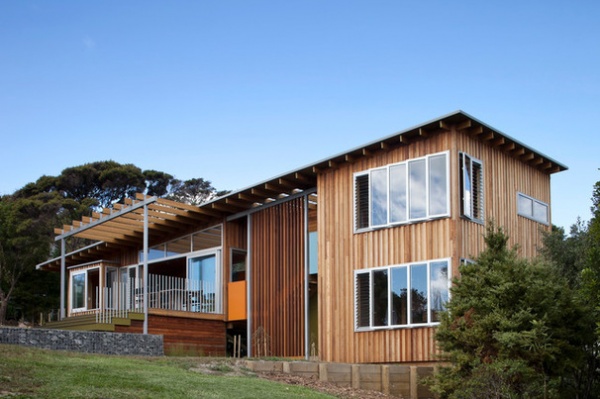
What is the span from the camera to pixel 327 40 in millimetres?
23250

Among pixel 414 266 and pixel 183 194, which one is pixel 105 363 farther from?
pixel 183 194

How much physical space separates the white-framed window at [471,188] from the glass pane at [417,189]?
82 centimetres

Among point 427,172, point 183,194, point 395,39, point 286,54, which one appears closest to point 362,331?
point 427,172

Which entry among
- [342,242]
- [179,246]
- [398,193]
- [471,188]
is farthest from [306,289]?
[179,246]

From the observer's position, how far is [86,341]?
17.1 m

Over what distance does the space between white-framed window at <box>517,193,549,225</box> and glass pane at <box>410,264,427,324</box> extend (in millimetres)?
3763

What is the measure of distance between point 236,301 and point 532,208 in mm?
8539

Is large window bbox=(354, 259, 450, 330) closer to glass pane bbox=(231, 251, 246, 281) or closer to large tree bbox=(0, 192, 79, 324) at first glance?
glass pane bbox=(231, 251, 246, 281)

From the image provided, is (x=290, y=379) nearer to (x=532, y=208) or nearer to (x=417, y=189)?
(x=417, y=189)

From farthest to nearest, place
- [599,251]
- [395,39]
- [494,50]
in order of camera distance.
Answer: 1. [395,39]
2. [494,50]
3. [599,251]

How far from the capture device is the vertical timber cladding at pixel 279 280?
71.2 ft

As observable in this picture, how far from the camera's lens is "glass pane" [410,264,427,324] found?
17.8 metres

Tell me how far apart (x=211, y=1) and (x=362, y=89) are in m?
4.81

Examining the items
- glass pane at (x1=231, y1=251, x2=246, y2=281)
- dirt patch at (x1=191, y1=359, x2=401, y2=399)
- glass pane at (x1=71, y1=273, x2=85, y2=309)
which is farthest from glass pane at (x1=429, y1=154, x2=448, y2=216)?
glass pane at (x1=71, y1=273, x2=85, y2=309)
